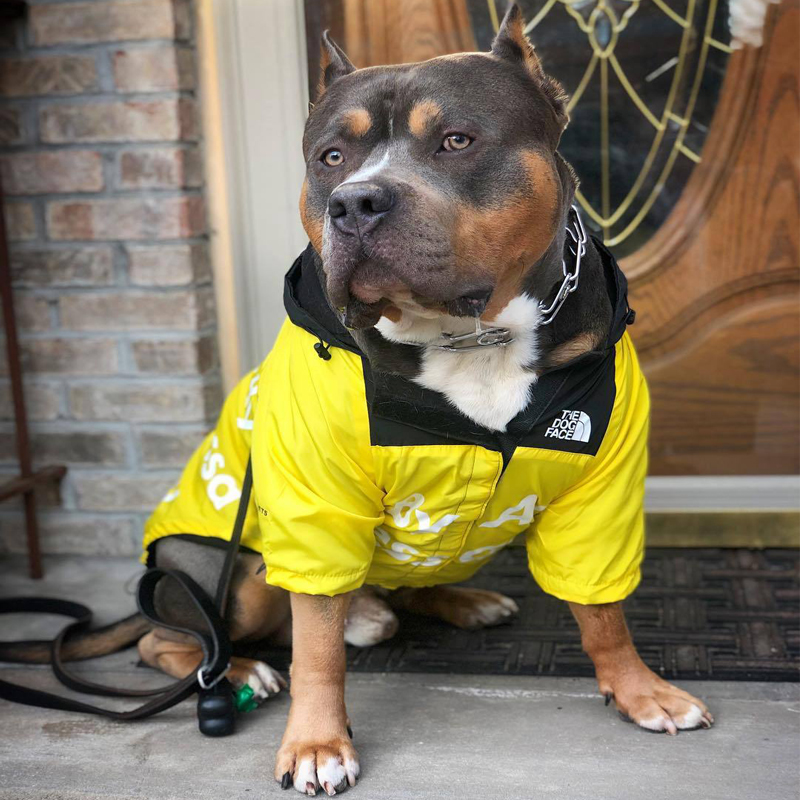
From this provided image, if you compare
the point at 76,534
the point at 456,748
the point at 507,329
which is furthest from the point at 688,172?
the point at 76,534

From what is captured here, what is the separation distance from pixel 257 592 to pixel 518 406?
0.90m

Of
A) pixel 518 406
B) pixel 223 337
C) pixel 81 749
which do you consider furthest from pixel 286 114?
pixel 81 749

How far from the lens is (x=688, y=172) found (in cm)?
370

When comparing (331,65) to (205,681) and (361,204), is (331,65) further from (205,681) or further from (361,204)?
(205,681)

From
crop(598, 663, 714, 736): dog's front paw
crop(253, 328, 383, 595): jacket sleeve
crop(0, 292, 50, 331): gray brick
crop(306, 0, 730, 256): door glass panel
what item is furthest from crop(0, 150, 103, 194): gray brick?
crop(598, 663, 714, 736): dog's front paw

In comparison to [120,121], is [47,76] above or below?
above

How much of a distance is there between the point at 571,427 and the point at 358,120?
82 cm

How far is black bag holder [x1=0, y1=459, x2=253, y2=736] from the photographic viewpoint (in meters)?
2.61

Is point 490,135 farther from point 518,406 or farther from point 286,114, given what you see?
point 286,114

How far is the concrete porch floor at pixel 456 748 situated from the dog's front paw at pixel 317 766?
0.04 meters

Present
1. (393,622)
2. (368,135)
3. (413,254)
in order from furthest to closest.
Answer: (393,622)
(368,135)
(413,254)

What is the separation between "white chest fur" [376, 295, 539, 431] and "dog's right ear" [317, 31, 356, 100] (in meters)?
0.59

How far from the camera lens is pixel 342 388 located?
2.31 m

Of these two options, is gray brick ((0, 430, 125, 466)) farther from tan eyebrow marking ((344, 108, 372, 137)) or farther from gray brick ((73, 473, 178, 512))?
tan eyebrow marking ((344, 108, 372, 137))
